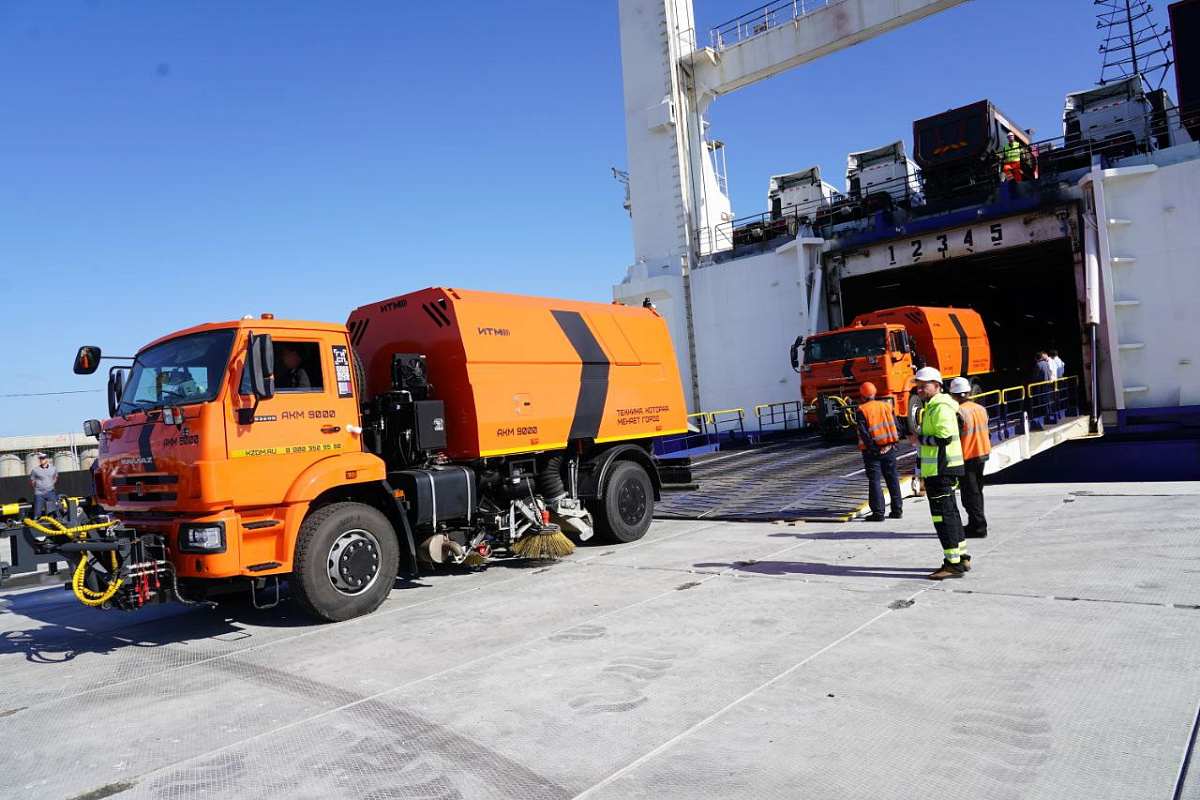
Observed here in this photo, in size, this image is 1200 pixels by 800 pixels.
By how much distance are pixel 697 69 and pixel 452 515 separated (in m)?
19.7

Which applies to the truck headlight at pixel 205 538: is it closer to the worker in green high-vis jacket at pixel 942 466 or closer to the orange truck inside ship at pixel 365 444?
the orange truck inside ship at pixel 365 444

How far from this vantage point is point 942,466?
6426 millimetres

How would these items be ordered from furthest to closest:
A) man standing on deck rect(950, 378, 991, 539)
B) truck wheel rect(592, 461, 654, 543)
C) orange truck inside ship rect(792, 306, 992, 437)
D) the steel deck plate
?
1. orange truck inside ship rect(792, 306, 992, 437)
2. the steel deck plate
3. truck wheel rect(592, 461, 654, 543)
4. man standing on deck rect(950, 378, 991, 539)

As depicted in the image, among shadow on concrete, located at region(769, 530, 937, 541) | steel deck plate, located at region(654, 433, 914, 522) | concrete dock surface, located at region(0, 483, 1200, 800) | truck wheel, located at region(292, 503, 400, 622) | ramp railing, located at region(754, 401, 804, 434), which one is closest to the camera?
concrete dock surface, located at region(0, 483, 1200, 800)

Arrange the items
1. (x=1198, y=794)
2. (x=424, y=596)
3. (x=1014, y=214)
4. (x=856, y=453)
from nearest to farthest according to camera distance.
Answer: (x=1198, y=794)
(x=424, y=596)
(x=856, y=453)
(x=1014, y=214)

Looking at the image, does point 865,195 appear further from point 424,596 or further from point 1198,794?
point 1198,794

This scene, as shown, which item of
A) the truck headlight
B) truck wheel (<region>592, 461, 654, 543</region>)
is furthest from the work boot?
the truck headlight

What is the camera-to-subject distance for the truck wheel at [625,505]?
9.03 meters

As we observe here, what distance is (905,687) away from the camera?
3932 mm

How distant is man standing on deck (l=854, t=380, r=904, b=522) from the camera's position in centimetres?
909

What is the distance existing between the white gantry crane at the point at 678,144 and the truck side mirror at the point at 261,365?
17.6 m

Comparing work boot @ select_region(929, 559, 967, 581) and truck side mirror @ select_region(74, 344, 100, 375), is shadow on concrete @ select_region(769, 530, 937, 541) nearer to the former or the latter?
work boot @ select_region(929, 559, 967, 581)

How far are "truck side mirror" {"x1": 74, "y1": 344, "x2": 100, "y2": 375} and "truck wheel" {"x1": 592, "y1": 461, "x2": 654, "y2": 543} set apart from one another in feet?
17.0

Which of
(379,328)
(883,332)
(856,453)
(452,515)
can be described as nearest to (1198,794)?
(452,515)
